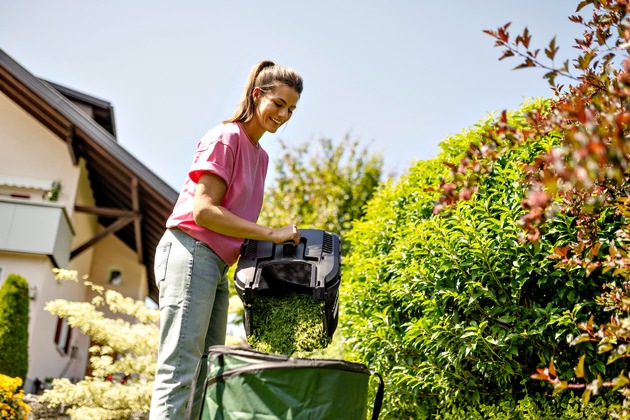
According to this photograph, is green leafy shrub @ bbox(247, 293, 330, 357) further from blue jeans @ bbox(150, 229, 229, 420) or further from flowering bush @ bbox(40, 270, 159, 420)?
flowering bush @ bbox(40, 270, 159, 420)

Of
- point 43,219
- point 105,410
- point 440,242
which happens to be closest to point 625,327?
point 440,242

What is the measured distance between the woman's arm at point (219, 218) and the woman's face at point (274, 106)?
0.35 m

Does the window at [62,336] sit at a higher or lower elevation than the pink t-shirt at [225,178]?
higher

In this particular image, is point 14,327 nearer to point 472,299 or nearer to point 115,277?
point 115,277

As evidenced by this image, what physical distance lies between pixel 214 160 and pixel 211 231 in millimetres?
270

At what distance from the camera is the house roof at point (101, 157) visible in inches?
398

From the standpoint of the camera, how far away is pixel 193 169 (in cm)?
240

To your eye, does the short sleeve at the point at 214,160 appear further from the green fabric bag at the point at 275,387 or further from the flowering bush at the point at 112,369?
the flowering bush at the point at 112,369

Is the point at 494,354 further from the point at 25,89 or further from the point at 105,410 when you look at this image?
the point at 25,89

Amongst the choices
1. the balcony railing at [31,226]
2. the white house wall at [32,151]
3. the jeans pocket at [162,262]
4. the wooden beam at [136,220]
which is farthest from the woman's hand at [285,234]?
the white house wall at [32,151]

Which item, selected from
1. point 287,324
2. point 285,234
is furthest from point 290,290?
point 285,234

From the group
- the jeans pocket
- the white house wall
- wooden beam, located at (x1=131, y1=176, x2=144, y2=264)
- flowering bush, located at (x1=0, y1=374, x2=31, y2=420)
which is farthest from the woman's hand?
the white house wall

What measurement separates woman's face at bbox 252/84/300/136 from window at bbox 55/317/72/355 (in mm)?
11083

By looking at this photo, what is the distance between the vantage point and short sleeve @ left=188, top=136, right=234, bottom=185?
2369mm
